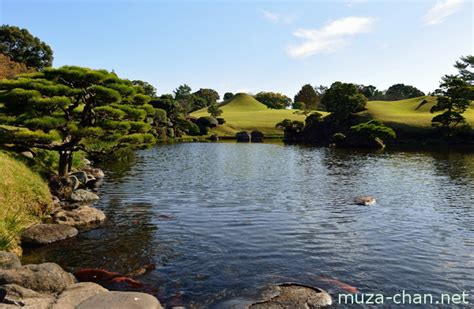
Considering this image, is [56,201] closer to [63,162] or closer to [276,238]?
[63,162]

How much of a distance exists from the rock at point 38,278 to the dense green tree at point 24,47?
108301mm

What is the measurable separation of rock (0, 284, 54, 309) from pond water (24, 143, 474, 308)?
10.4 feet

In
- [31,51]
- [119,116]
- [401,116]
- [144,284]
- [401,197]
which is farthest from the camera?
[31,51]

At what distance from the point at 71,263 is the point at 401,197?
893 inches

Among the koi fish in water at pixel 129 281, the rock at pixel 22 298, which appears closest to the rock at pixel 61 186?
the koi fish in water at pixel 129 281

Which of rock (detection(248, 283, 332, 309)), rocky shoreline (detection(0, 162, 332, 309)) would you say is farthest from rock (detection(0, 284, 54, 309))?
rock (detection(248, 283, 332, 309))

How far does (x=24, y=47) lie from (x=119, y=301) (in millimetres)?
119295

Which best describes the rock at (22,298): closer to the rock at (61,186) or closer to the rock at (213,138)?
the rock at (61,186)

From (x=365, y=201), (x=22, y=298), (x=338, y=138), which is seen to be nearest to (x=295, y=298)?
(x=22, y=298)

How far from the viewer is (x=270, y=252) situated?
1619 centimetres

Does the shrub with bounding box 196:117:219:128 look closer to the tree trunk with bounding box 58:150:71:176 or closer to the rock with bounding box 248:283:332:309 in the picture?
the tree trunk with bounding box 58:150:71:176

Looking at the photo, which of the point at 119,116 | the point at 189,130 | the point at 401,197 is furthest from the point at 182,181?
the point at 189,130

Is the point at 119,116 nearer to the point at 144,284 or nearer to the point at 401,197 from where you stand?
the point at 144,284

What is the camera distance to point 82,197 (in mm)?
25516
